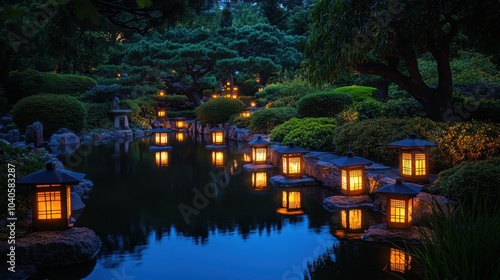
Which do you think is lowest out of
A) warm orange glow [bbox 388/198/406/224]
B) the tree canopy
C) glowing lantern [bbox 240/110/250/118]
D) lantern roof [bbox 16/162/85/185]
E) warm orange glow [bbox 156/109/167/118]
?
warm orange glow [bbox 388/198/406/224]

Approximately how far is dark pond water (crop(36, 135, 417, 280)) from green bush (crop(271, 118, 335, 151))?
1839 mm

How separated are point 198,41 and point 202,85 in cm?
376

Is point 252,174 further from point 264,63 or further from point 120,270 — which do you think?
point 264,63

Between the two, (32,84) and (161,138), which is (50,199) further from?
(32,84)

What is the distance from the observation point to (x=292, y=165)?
1182 centimetres

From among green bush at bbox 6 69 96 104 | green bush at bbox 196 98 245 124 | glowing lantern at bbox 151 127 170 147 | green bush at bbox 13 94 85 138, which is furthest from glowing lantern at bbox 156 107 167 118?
glowing lantern at bbox 151 127 170 147

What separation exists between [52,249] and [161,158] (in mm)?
10846

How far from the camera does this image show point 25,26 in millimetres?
11336

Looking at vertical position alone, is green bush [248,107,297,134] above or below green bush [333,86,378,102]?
below

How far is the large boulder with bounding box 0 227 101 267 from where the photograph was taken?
6.18 metres

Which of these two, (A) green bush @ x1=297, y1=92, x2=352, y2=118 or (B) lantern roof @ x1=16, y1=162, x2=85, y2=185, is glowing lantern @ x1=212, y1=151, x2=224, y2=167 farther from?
(B) lantern roof @ x1=16, y1=162, x2=85, y2=185

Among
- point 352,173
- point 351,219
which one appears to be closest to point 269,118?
point 352,173

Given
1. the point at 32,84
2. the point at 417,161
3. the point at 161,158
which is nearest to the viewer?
the point at 417,161

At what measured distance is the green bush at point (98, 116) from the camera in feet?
88.4
